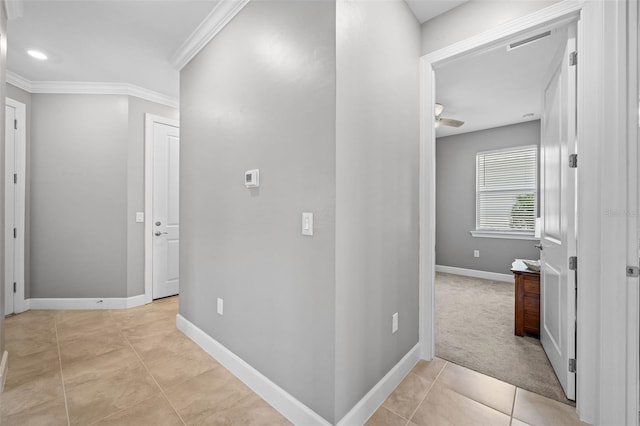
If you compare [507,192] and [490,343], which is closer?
[490,343]

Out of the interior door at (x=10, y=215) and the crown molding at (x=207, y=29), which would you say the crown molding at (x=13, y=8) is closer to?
the crown molding at (x=207, y=29)

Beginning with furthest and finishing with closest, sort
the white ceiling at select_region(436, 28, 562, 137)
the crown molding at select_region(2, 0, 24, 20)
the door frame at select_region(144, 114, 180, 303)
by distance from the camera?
the door frame at select_region(144, 114, 180, 303) → the white ceiling at select_region(436, 28, 562, 137) → the crown molding at select_region(2, 0, 24, 20)

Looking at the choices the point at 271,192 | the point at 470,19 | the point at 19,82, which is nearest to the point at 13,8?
the point at 19,82

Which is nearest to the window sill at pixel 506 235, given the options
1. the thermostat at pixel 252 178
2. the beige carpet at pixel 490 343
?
the beige carpet at pixel 490 343

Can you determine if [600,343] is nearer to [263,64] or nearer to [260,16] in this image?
[263,64]

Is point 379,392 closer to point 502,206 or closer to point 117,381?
point 117,381

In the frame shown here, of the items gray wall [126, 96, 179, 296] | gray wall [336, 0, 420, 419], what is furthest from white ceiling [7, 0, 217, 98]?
gray wall [336, 0, 420, 419]

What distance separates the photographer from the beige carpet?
6.63 ft

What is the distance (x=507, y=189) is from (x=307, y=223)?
189 inches

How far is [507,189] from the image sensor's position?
4.93 meters

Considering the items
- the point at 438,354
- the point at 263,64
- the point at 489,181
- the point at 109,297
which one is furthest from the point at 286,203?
the point at 489,181

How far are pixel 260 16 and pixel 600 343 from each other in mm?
2788

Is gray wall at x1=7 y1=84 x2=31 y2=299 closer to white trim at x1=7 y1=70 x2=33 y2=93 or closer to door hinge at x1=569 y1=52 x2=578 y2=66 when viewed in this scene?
white trim at x1=7 y1=70 x2=33 y2=93

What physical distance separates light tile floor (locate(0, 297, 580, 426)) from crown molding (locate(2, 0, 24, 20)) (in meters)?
2.63
